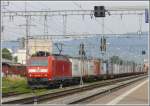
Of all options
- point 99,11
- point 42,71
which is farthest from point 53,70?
point 99,11

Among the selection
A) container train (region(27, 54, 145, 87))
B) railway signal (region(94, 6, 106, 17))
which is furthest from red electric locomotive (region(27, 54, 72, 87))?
railway signal (region(94, 6, 106, 17))

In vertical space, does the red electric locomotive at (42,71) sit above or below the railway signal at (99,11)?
below

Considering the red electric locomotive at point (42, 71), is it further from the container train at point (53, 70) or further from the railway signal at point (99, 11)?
the railway signal at point (99, 11)

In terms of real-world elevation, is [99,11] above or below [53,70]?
above

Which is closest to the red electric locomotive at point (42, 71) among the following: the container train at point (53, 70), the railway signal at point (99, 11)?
the container train at point (53, 70)

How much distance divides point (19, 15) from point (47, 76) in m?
7.99

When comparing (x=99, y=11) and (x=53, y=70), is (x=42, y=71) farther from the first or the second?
(x=99, y=11)

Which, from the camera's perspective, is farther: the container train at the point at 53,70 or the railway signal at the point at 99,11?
the container train at the point at 53,70

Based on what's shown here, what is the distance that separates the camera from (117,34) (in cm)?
5572

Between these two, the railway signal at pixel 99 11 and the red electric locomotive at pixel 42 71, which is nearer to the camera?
the railway signal at pixel 99 11

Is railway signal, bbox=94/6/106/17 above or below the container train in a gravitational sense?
above

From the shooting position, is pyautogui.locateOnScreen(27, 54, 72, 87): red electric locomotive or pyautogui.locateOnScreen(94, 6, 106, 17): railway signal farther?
pyautogui.locateOnScreen(27, 54, 72, 87): red electric locomotive

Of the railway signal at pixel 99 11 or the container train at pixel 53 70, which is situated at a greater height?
the railway signal at pixel 99 11

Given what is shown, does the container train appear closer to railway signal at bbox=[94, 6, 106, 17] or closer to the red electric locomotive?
the red electric locomotive
